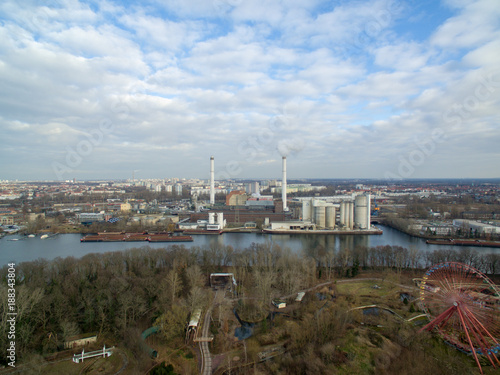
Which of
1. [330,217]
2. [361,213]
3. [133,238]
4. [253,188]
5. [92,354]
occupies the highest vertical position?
[253,188]

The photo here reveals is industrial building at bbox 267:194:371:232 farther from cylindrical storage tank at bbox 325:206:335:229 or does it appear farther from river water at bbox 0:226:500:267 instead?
river water at bbox 0:226:500:267

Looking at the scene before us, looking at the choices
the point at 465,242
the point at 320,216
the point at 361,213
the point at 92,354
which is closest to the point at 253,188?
the point at 320,216

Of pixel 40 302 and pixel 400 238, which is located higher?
pixel 40 302

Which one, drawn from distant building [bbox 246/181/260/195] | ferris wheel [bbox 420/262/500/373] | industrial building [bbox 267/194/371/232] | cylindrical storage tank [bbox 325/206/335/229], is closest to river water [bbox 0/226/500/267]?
industrial building [bbox 267/194/371/232]

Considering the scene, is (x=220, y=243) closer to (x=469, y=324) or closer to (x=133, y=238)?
(x=133, y=238)

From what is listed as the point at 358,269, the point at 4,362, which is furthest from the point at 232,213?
the point at 4,362

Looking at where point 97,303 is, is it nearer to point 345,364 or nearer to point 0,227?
point 345,364
